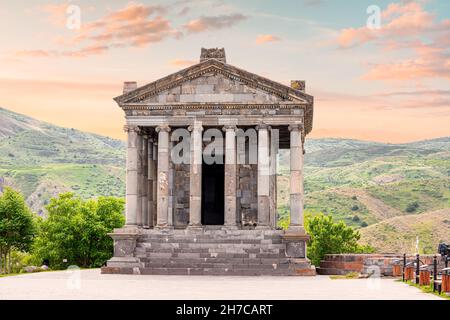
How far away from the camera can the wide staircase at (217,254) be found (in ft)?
151

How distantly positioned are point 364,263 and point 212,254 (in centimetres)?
840

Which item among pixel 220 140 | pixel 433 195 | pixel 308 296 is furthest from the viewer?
pixel 433 195

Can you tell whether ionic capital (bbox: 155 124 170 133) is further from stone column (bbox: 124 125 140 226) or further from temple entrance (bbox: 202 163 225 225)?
temple entrance (bbox: 202 163 225 225)

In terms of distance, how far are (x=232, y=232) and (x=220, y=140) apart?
907 centimetres

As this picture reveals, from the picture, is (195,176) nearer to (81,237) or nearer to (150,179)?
(150,179)

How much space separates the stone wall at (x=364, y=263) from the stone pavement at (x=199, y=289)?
8.11ft

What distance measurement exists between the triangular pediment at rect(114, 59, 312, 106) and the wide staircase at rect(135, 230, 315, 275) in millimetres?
8154

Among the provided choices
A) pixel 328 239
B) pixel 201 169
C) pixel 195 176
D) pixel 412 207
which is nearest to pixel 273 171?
pixel 201 169

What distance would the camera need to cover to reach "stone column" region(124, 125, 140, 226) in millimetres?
51219

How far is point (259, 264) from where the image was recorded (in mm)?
46531

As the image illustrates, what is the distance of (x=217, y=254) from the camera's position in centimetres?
4738

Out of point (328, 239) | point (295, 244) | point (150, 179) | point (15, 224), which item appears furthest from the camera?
point (328, 239)
